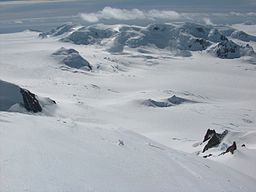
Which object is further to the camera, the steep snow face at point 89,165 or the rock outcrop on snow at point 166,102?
the rock outcrop on snow at point 166,102

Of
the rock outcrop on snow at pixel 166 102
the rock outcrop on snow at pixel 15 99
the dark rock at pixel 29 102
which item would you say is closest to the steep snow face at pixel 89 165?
the rock outcrop on snow at pixel 15 99

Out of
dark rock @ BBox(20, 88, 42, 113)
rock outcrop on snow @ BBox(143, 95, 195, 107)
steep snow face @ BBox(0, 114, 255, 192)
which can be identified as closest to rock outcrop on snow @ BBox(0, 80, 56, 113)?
dark rock @ BBox(20, 88, 42, 113)

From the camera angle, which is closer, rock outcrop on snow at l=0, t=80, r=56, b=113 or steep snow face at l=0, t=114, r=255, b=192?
steep snow face at l=0, t=114, r=255, b=192

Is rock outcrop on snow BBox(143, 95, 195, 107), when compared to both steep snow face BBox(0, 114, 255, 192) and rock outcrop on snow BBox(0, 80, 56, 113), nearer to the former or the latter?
rock outcrop on snow BBox(0, 80, 56, 113)

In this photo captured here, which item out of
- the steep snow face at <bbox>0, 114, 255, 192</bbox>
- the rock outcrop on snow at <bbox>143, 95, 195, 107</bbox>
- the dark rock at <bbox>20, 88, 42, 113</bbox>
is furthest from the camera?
the rock outcrop on snow at <bbox>143, 95, 195, 107</bbox>

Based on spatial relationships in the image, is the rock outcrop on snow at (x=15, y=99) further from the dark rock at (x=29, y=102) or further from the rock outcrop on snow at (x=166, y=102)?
the rock outcrop on snow at (x=166, y=102)

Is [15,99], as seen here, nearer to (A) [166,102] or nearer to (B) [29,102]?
(B) [29,102]

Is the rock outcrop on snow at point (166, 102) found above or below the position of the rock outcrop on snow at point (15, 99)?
below

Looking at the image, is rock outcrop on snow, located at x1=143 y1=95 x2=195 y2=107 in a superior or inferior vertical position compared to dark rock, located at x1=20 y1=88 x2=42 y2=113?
inferior

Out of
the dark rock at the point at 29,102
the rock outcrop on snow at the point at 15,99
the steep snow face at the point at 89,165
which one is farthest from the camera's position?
the dark rock at the point at 29,102

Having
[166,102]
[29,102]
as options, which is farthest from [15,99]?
[166,102]


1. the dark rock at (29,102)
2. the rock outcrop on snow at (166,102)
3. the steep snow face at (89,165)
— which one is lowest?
the rock outcrop on snow at (166,102)

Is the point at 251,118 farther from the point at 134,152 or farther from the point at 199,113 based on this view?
the point at 134,152
